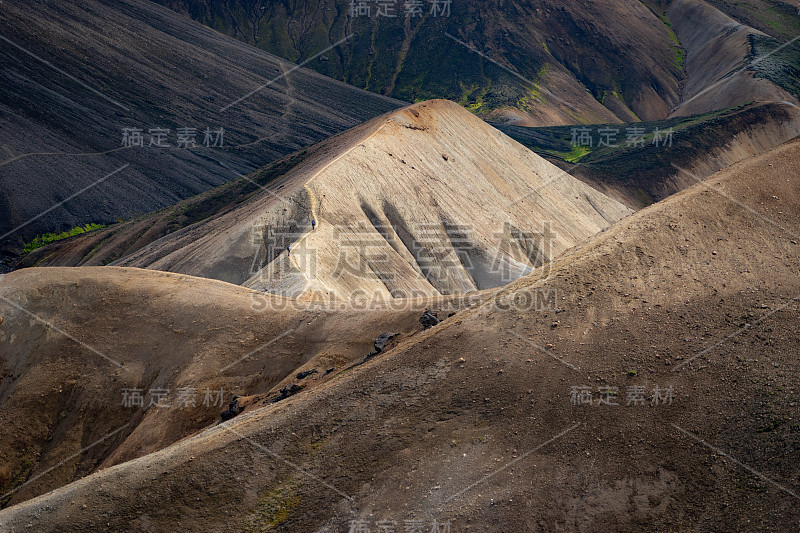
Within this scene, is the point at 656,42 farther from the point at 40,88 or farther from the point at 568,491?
the point at 568,491

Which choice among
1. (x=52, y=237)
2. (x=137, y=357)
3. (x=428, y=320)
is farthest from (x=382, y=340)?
(x=52, y=237)

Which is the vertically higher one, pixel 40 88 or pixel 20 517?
pixel 40 88

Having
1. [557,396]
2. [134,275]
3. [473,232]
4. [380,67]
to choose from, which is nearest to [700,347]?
[557,396]

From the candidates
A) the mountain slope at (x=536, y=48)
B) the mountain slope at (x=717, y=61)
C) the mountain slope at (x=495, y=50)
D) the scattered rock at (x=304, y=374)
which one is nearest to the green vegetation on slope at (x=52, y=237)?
the scattered rock at (x=304, y=374)

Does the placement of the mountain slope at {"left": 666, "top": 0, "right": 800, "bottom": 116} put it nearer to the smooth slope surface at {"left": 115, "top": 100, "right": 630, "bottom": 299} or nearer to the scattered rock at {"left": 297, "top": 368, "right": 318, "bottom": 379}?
the smooth slope surface at {"left": 115, "top": 100, "right": 630, "bottom": 299}

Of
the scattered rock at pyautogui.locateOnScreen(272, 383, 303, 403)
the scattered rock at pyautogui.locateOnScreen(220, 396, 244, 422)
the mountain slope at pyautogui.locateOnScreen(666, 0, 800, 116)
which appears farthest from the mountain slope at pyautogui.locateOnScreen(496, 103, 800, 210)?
the scattered rock at pyautogui.locateOnScreen(220, 396, 244, 422)

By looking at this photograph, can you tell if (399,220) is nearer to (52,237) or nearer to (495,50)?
(52,237)

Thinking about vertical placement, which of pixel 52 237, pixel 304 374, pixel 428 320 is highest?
pixel 428 320
